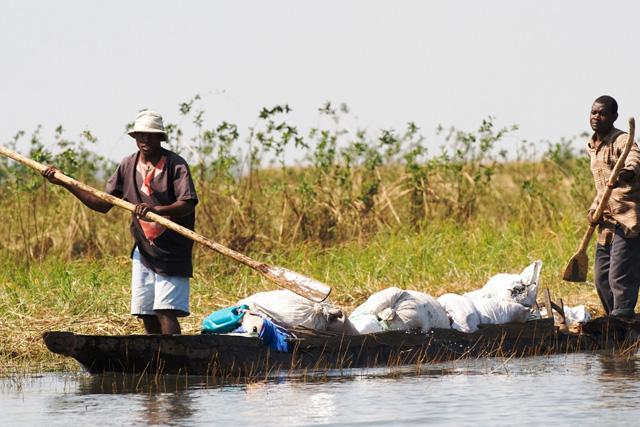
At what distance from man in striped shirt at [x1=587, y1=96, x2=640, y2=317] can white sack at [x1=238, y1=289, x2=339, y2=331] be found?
6.53 feet

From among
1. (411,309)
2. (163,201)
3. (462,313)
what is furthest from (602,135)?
(163,201)

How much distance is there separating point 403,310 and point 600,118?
1808mm

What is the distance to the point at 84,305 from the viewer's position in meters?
9.43

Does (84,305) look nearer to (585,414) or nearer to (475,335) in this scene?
(475,335)

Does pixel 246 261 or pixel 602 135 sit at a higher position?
pixel 602 135

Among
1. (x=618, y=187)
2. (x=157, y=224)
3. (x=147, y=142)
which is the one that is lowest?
(x=157, y=224)

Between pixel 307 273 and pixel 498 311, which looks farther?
pixel 307 273

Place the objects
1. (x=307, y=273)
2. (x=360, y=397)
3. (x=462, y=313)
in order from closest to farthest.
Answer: (x=360, y=397), (x=462, y=313), (x=307, y=273)

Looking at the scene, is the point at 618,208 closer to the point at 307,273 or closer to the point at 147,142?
the point at 147,142

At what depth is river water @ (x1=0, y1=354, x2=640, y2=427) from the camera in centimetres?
595

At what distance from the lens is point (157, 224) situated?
721cm

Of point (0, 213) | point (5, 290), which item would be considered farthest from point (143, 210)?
point (0, 213)

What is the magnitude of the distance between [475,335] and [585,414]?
80.9 inches

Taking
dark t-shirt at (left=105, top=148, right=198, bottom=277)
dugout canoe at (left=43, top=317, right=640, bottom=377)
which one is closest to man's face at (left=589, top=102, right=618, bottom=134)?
dugout canoe at (left=43, top=317, right=640, bottom=377)
